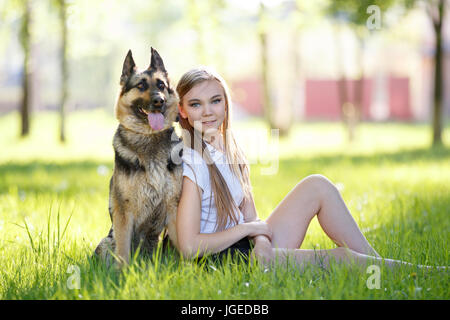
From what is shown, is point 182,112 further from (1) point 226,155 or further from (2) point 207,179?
(2) point 207,179

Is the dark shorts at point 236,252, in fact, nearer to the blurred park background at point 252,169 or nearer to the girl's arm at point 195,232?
the girl's arm at point 195,232

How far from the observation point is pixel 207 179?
323cm

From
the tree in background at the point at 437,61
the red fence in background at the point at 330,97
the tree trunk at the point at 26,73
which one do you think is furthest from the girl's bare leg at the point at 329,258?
the red fence in background at the point at 330,97

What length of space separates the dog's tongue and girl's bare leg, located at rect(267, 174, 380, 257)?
3.72 ft

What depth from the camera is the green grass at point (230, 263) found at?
276 centimetres

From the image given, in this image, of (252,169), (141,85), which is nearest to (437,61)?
(252,169)

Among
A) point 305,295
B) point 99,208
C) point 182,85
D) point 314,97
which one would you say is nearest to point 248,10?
point 99,208

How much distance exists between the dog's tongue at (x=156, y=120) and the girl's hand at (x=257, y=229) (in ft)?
2.90

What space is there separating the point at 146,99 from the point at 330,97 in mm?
30997

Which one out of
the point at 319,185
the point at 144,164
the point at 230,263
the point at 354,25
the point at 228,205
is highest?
the point at 354,25
